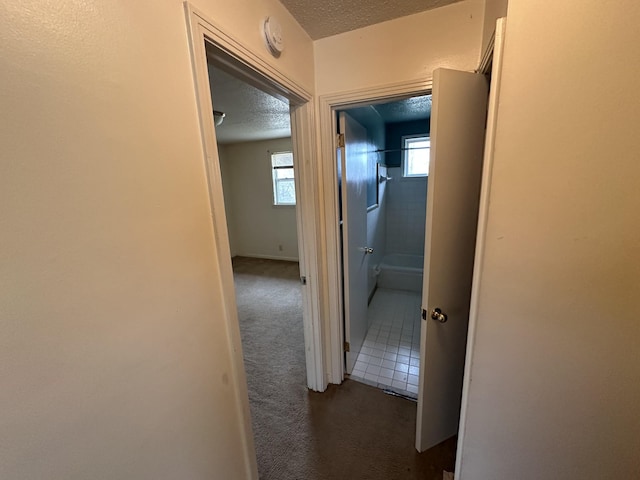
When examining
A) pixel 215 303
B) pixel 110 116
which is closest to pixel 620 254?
pixel 215 303

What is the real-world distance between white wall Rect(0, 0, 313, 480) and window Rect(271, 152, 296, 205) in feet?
12.6

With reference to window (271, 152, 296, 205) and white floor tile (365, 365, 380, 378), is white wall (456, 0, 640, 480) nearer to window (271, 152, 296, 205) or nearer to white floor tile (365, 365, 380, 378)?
white floor tile (365, 365, 380, 378)

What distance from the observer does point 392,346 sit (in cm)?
239

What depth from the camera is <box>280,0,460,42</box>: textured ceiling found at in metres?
1.21

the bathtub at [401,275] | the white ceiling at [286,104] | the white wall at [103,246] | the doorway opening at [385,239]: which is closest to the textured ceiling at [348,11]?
the white ceiling at [286,104]

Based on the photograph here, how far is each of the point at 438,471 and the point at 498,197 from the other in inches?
58.0

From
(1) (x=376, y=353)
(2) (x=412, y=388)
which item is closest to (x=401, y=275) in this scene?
(1) (x=376, y=353)

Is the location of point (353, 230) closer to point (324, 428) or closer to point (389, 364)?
point (389, 364)

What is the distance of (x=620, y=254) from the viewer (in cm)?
71

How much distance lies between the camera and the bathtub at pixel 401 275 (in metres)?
3.41

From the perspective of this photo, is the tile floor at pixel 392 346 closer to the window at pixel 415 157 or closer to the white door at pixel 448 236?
the white door at pixel 448 236

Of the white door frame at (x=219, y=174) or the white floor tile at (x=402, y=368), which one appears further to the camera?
the white floor tile at (x=402, y=368)

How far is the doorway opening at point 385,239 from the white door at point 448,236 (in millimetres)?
501

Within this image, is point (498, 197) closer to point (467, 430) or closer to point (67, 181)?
point (467, 430)
